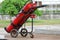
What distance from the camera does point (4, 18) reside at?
33.5m

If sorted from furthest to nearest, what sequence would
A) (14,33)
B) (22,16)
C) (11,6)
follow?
1. (11,6)
2. (14,33)
3. (22,16)

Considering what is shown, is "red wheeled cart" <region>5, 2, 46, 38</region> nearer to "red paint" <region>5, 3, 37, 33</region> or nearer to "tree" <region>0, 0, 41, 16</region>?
"red paint" <region>5, 3, 37, 33</region>

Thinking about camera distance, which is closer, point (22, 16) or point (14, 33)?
point (22, 16)

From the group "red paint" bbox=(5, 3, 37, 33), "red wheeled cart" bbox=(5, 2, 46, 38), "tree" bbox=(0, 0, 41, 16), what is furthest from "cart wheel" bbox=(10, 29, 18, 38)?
"tree" bbox=(0, 0, 41, 16)

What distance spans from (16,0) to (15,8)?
3.30 feet

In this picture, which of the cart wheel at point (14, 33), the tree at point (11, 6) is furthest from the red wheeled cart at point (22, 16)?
the tree at point (11, 6)

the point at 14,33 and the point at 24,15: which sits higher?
the point at 24,15

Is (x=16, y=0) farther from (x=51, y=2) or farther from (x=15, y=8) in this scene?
(x=51, y=2)

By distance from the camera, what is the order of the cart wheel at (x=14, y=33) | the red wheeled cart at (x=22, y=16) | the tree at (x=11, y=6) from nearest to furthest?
the red wheeled cart at (x=22, y=16) < the cart wheel at (x=14, y=33) < the tree at (x=11, y=6)

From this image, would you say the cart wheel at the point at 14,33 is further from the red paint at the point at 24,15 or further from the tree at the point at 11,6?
the tree at the point at 11,6

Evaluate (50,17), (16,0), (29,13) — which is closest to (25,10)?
(29,13)

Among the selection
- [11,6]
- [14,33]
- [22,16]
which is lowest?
[14,33]

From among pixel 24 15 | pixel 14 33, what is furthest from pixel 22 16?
pixel 14 33

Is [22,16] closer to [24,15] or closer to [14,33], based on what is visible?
[24,15]
